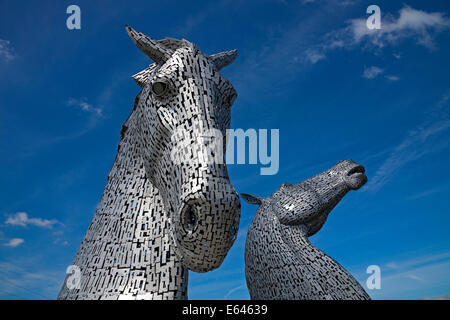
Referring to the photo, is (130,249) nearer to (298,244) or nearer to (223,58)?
(223,58)

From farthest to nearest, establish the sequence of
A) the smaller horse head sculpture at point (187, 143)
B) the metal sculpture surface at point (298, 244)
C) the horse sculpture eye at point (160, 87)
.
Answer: the metal sculpture surface at point (298, 244) → the horse sculpture eye at point (160, 87) → the smaller horse head sculpture at point (187, 143)

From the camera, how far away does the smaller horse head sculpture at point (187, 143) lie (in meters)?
1.37

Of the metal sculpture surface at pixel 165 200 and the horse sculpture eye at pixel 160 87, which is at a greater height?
the horse sculpture eye at pixel 160 87

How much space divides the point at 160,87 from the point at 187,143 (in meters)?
0.35

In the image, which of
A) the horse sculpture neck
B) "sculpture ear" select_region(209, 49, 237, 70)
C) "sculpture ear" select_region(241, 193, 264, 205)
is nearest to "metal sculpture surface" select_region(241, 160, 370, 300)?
"sculpture ear" select_region(241, 193, 264, 205)

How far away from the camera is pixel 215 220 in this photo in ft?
4.43

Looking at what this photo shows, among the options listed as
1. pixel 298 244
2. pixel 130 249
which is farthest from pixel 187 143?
pixel 298 244

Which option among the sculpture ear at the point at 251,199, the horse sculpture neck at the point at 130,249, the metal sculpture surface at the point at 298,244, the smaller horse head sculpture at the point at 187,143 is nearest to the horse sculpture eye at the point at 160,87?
the smaller horse head sculpture at the point at 187,143

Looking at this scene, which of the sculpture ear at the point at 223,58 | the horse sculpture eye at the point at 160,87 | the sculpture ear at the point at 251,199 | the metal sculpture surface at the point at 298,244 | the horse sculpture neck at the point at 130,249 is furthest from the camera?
the sculpture ear at the point at 251,199

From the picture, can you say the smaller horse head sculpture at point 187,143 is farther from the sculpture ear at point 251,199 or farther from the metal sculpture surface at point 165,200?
the sculpture ear at point 251,199

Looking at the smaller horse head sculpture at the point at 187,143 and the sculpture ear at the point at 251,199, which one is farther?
the sculpture ear at the point at 251,199
